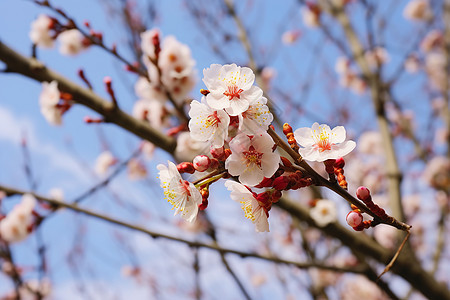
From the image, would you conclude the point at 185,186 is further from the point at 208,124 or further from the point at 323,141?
the point at 323,141

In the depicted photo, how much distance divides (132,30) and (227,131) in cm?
296

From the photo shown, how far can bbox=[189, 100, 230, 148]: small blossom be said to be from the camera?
0.82m

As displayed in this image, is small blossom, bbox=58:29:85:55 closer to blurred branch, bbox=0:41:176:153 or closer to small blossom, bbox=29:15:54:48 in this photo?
small blossom, bbox=29:15:54:48

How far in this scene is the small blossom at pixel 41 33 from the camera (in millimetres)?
2625

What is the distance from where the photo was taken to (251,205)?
0.92 meters

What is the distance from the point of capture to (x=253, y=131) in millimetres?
823

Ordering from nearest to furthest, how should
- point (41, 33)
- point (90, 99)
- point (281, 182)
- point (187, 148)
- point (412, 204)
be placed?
point (281, 182)
point (90, 99)
point (187, 148)
point (41, 33)
point (412, 204)

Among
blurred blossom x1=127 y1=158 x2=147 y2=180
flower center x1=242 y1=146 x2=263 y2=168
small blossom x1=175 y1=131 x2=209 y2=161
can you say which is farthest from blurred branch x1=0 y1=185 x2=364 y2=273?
blurred blossom x1=127 y1=158 x2=147 y2=180

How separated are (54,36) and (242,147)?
2.17 m

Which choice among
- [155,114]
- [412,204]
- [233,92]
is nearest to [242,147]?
[233,92]

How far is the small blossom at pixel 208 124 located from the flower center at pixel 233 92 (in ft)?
0.16

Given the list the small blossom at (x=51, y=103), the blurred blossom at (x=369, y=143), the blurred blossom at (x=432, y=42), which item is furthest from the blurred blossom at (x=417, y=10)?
the small blossom at (x=51, y=103)

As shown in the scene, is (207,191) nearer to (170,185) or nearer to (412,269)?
(170,185)

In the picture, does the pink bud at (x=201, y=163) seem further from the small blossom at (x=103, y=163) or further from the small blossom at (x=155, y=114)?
the small blossom at (x=103, y=163)
